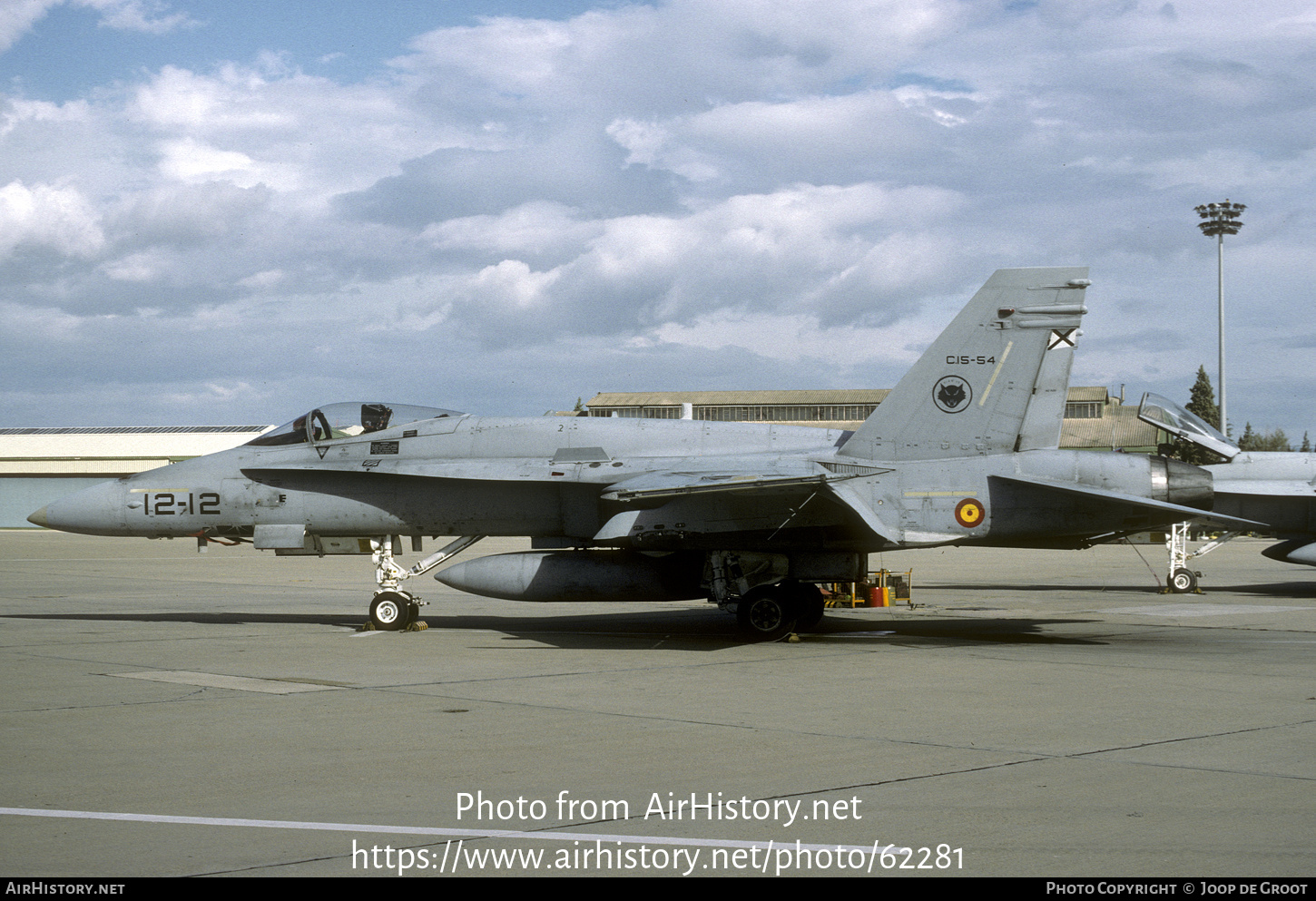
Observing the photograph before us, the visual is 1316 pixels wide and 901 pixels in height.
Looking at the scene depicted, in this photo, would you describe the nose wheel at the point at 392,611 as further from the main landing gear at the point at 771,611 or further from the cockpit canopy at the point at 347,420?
the main landing gear at the point at 771,611

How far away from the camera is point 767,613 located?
14.5 meters

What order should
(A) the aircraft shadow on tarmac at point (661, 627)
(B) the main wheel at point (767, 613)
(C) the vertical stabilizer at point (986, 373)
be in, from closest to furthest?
1. (C) the vertical stabilizer at point (986, 373)
2. (A) the aircraft shadow on tarmac at point (661, 627)
3. (B) the main wheel at point (767, 613)

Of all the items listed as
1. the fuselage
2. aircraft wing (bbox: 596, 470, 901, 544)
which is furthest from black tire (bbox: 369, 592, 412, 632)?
aircraft wing (bbox: 596, 470, 901, 544)

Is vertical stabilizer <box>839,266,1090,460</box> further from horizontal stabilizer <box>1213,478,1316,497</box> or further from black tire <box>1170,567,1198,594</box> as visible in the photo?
black tire <box>1170,567,1198,594</box>

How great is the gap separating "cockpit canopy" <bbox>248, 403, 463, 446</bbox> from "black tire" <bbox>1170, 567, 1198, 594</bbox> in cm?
1471

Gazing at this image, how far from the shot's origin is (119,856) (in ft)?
17.0

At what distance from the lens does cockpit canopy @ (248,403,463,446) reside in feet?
51.0

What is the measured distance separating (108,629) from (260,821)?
11597 millimetres

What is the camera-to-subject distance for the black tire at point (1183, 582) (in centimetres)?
2225

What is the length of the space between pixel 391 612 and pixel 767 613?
16.8 feet

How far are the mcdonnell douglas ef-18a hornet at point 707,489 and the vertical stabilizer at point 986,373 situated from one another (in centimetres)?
2

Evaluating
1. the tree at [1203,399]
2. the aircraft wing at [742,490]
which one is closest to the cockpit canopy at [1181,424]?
the aircraft wing at [742,490]

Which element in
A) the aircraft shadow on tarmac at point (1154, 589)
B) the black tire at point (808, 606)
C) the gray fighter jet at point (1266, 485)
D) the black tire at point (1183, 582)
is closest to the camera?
the black tire at point (808, 606)
